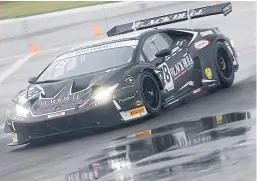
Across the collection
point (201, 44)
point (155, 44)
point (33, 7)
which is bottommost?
point (201, 44)

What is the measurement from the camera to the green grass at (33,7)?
3588 centimetres

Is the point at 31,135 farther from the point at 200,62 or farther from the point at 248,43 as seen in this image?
the point at 248,43

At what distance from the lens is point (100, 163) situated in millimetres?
9477

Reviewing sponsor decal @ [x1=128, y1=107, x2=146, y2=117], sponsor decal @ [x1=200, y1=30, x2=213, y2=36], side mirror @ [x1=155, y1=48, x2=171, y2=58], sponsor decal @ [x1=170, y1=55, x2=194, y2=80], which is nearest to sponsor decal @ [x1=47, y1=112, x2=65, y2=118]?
sponsor decal @ [x1=128, y1=107, x2=146, y2=117]

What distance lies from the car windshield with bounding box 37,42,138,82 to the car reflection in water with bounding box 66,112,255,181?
1.69 m

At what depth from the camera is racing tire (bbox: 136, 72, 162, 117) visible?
11.8 m

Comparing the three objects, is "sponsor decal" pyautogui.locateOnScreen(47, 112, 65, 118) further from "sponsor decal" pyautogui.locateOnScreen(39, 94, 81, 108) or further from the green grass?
the green grass

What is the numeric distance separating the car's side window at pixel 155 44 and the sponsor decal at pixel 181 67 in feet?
1.17

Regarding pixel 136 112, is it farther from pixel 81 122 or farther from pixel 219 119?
pixel 219 119

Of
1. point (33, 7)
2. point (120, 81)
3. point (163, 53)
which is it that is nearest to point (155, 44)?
point (163, 53)

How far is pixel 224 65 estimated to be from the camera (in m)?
14.0

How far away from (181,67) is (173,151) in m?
3.77

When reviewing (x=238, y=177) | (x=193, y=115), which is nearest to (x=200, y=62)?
(x=193, y=115)

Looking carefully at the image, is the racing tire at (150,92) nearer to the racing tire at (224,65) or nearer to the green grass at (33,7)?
the racing tire at (224,65)
